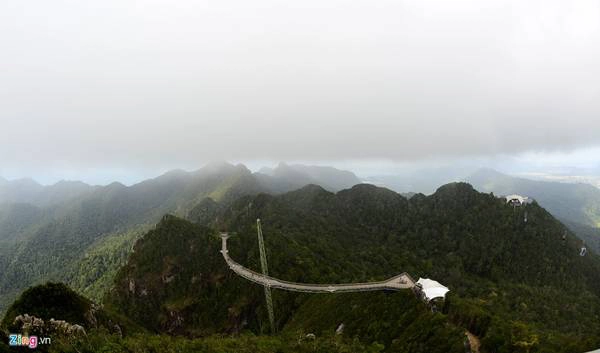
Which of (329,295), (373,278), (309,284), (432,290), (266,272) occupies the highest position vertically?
(432,290)

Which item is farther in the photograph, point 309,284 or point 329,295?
point 309,284

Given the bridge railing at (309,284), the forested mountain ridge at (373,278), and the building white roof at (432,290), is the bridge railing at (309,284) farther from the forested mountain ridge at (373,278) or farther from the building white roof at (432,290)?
the building white roof at (432,290)

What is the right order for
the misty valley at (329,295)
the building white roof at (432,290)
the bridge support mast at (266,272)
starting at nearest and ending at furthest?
the misty valley at (329,295) → the building white roof at (432,290) → the bridge support mast at (266,272)

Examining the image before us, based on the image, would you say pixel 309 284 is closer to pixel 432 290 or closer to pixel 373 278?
pixel 373 278

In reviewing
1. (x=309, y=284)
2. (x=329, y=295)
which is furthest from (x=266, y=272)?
(x=329, y=295)

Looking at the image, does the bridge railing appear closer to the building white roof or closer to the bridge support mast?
the bridge support mast

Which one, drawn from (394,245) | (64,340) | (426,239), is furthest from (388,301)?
(426,239)

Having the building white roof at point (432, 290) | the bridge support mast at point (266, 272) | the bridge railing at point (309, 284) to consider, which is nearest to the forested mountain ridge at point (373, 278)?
the building white roof at point (432, 290)

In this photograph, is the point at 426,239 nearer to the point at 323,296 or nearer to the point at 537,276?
the point at 537,276
